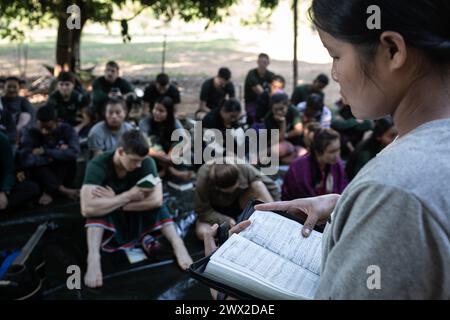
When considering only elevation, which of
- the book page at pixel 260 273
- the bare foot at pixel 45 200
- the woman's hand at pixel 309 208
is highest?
the woman's hand at pixel 309 208

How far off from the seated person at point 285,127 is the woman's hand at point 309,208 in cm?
486

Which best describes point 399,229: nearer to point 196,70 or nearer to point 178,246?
point 178,246

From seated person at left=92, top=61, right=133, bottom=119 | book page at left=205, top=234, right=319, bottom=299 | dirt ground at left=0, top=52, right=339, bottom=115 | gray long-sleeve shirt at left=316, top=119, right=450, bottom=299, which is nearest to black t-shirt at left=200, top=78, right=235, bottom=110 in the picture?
seated person at left=92, top=61, right=133, bottom=119

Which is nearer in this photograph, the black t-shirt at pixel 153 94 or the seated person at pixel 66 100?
the seated person at pixel 66 100

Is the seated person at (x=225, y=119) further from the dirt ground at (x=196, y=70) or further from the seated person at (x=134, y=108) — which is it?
the dirt ground at (x=196, y=70)

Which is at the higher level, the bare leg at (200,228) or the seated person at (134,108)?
the seated person at (134,108)

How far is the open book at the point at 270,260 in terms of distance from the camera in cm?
83

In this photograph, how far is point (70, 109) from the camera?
22.4ft

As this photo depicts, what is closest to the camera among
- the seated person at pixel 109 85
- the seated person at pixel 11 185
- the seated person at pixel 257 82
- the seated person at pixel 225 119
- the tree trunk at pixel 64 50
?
the seated person at pixel 11 185

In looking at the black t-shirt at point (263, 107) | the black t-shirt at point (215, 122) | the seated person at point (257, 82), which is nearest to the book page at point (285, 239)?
the black t-shirt at point (215, 122)

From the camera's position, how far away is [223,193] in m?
4.00

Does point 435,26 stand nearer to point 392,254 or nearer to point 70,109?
point 392,254

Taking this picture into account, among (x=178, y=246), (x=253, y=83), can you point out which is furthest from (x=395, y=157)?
(x=253, y=83)

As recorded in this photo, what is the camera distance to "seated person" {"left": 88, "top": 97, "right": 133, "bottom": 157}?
17.6ft
